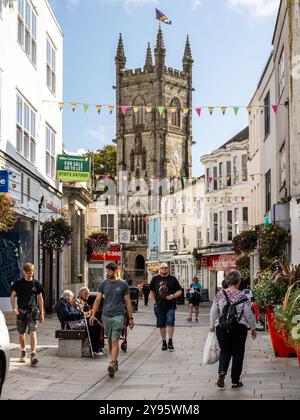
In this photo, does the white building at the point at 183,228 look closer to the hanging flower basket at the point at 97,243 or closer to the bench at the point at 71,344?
the hanging flower basket at the point at 97,243

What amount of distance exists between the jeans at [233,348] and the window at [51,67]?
18983mm

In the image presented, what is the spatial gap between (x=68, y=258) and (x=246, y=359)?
78.9ft

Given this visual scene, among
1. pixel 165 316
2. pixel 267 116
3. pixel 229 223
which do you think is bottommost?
pixel 165 316

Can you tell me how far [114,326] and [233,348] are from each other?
252 cm

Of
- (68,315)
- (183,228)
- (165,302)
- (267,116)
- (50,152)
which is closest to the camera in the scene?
(68,315)

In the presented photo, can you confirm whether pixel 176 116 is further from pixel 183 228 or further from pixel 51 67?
pixel 51 67

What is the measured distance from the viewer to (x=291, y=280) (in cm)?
1461

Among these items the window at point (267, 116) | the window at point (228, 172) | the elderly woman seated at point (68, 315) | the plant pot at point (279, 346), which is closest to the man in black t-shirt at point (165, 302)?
the elderly woman seated at point (68, 315)

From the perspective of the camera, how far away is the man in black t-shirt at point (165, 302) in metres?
16.9

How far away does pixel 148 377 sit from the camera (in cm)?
1254

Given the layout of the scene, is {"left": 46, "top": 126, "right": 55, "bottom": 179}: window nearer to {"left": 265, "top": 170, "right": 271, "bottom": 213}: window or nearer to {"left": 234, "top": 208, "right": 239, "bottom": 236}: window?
{"left": 265, "top": 170, "right": 271, "bottom": 213}: window

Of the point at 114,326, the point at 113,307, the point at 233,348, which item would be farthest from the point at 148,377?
the point at 233,348
